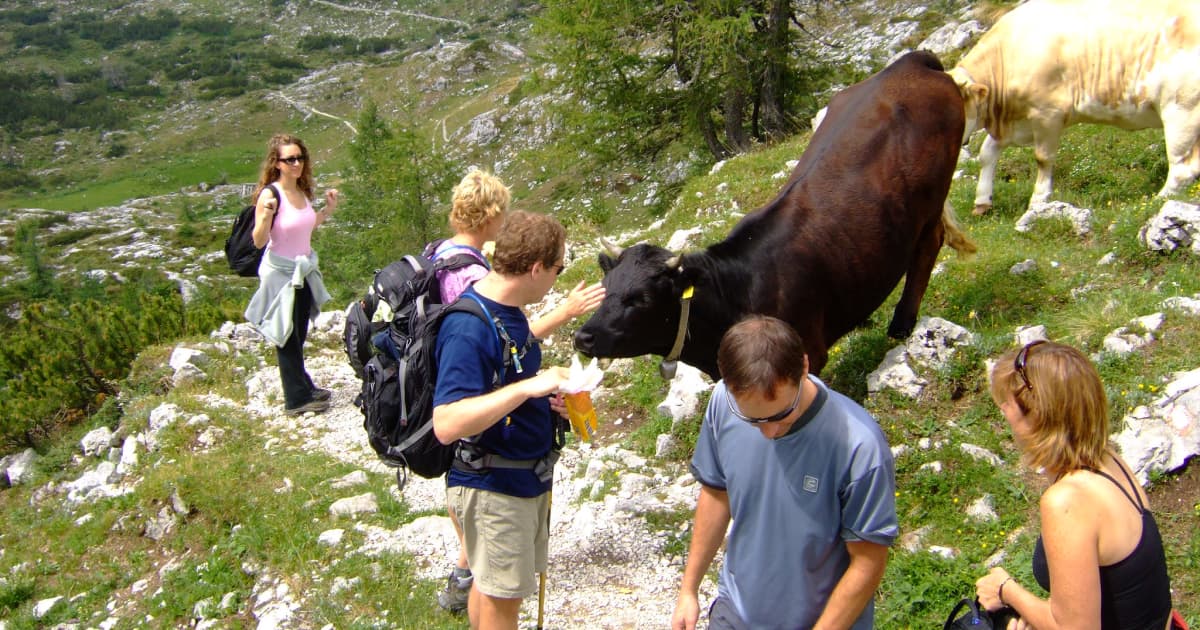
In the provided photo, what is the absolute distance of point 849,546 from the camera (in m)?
2.71

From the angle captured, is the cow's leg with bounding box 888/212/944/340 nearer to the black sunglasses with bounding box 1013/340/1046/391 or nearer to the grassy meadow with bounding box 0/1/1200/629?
the grassy meadow with bounding box 0/1/1200/629

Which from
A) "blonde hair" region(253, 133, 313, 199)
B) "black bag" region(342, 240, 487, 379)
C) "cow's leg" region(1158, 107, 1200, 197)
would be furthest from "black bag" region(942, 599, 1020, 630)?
"blonde hair" region(253, 133, 313, 199)

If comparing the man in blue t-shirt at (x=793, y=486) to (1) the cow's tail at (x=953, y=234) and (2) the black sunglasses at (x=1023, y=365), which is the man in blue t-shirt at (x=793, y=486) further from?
(1) the cow's tail at (x=953, y=234)

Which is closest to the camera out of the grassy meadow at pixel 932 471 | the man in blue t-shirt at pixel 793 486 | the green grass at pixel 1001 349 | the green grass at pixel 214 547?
the man in blue t-shirt at pixel 793 486

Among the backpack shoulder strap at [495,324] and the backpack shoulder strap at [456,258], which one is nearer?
the backpack shoulder strap at [495,324]

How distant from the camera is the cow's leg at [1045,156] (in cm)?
816

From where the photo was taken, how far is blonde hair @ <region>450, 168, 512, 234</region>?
4469 mm

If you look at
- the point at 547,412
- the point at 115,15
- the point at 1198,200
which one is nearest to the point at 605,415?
the point at 547,412

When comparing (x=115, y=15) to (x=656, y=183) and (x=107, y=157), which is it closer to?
(x=107, y=157)

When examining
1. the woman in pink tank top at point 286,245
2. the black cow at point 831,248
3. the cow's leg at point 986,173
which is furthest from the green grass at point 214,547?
the cow's leg at point 986,173

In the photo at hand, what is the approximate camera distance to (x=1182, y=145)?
7465mm

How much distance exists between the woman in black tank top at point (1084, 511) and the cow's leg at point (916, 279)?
4604 mm

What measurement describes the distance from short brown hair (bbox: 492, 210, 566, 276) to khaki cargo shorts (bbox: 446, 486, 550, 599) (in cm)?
105

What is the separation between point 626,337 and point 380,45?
111704 mm
